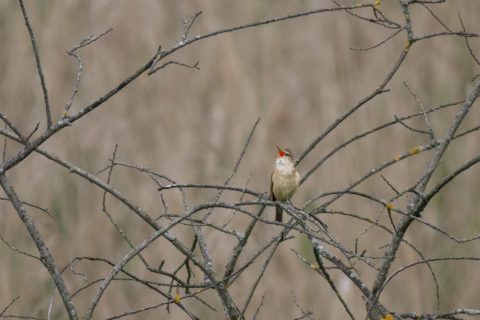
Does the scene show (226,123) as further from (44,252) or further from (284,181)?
(44,252)

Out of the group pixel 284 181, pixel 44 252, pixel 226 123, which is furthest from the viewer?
pixel 226 123

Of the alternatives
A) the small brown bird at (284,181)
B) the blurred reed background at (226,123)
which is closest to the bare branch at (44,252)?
the small brown bird at (284,181)

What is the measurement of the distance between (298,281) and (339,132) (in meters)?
0.94

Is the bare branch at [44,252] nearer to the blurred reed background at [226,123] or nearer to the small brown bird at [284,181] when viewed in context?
the small brown bird at [284,181]

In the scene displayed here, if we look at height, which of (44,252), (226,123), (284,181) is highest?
(226,123)

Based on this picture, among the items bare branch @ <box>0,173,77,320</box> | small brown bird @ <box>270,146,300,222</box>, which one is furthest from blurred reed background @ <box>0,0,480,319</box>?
bare branch @ <box>0,173,77,320</box>

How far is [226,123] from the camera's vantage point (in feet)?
16.7

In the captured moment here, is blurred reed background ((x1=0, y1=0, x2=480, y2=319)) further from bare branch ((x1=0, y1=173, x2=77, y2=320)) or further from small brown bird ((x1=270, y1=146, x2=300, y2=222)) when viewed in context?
bare branch ((x1=0, y1=173, x2=77, y2=320))

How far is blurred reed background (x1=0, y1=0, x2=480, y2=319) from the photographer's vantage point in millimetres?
4781

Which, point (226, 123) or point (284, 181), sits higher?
point (226, 123)

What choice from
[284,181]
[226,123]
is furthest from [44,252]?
[226,123]

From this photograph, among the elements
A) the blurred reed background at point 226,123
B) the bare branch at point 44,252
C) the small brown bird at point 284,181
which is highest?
the blurred reed background at point 226,123

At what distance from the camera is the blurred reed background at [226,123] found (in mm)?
4781

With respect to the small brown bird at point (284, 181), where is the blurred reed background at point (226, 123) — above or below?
above
